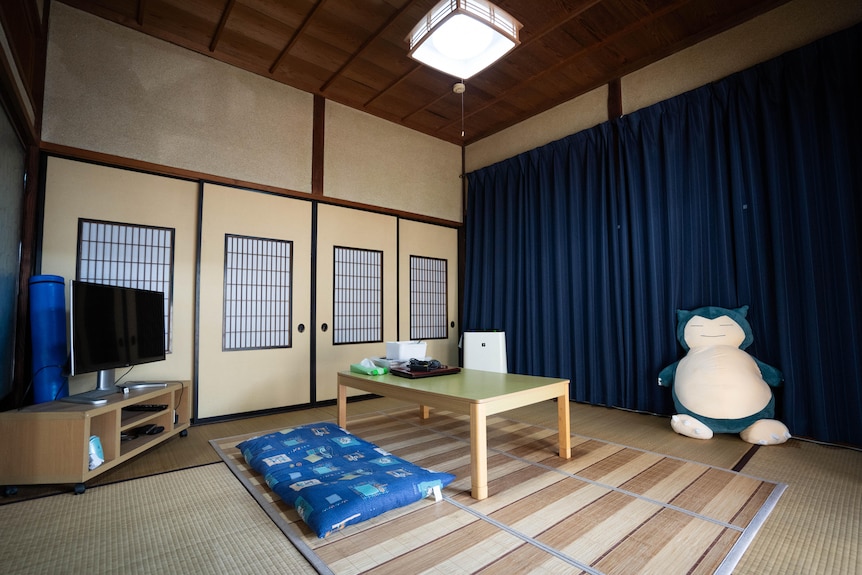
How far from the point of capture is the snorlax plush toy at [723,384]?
2752 millimetres

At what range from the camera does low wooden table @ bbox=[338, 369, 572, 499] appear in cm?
196

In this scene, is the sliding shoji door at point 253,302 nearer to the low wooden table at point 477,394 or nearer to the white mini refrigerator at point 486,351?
the low wooden table at point 477,394

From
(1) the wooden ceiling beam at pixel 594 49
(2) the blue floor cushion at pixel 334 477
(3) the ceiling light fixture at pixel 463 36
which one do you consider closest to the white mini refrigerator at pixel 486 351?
(2) the blue floor cushion at pixel 334 477

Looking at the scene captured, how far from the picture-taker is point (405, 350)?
10.8 feet

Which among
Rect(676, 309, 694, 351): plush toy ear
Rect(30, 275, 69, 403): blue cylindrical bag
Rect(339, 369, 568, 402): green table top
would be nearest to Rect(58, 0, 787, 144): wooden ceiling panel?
Rect(30, 275, 69, 403): blue cylindrical bag

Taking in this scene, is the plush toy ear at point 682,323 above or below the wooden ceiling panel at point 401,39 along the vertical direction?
below

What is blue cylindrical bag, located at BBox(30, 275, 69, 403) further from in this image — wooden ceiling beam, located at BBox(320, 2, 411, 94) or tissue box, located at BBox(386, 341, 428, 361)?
wooden ceiling beam, located at BBox(320, 2, 411, 94)

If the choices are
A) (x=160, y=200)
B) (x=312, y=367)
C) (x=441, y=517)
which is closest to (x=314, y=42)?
(x=160, y=200)

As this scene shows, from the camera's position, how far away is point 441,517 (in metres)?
1.78

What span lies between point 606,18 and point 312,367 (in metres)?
4.06

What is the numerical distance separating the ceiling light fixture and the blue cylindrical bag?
288cm

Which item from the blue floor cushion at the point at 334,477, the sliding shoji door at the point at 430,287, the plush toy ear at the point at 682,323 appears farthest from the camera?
the sliding shoji door at the point at 430,287

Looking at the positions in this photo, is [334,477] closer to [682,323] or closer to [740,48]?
[682,323]

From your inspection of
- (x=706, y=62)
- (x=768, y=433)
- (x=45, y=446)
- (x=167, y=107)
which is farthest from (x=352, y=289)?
(x=706, y=62)
